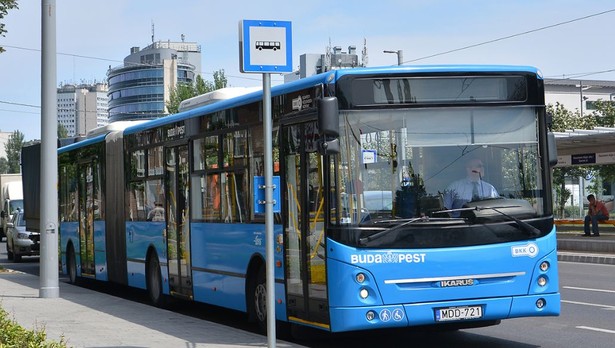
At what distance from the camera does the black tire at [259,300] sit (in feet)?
43.7

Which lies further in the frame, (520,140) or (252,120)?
(252,120)

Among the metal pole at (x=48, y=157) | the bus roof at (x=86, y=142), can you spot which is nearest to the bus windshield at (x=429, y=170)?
the metal pole at (x=48, y=157)

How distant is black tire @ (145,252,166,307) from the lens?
59.1 ft

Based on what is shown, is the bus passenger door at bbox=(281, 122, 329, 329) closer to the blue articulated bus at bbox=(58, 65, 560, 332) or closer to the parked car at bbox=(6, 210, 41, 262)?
the blue articulated bus at bbox=(58, 65, 560, 332)

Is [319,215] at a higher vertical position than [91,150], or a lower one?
lower

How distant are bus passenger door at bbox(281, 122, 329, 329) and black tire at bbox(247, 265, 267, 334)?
42.5 inches

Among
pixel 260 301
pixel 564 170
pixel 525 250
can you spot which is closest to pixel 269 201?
pixel 525 250

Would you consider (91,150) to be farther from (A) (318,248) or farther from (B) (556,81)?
(B) (556,81)

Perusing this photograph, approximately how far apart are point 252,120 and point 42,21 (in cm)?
642

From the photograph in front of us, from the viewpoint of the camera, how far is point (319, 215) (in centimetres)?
1138

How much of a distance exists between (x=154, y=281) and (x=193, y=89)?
2068 inches

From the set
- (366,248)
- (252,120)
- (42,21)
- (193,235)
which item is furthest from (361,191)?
(42,21)

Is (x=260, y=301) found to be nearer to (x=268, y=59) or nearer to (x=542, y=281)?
(x=542, y=281)

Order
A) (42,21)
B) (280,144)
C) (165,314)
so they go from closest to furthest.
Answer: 1. (280,144)
2. (165,314)
3. (42,21)
